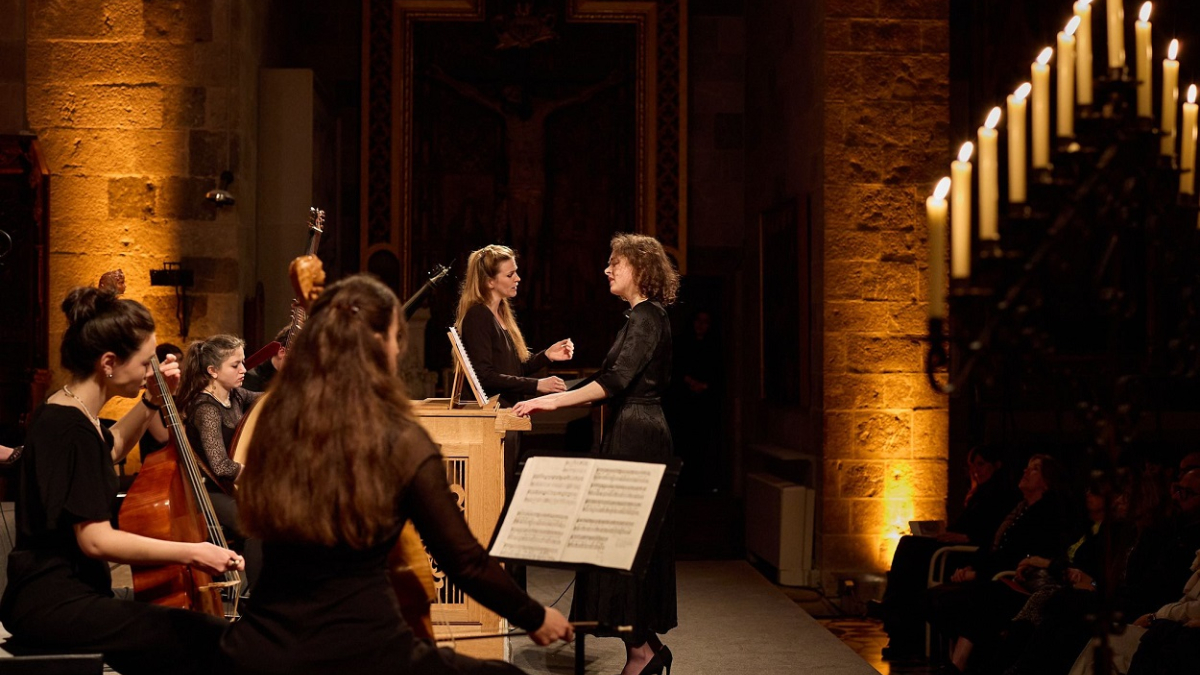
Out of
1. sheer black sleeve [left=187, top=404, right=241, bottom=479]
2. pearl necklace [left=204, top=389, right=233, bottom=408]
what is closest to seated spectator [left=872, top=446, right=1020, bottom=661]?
sheer black sleeve [left=187, top=404, right=241, bottom=479]

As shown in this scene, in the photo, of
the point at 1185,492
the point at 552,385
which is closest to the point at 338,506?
the point at 552,385

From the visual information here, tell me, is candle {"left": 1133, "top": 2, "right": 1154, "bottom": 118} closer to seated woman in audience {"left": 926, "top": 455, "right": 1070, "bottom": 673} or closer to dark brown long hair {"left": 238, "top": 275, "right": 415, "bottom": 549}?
dark brown long hair {"left": 238, "top": 275, "right": 415, "bottom": 549}

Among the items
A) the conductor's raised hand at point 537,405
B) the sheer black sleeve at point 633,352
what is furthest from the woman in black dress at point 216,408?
the sheer black sleeve at point 633,352

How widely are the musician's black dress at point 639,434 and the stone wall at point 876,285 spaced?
2703 millimetres

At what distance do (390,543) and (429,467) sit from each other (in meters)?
0.18

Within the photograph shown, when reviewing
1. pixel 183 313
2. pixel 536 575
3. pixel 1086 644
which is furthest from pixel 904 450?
pixel 183 313

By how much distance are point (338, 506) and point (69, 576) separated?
0.95 metres

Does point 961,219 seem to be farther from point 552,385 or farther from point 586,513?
point 552,385

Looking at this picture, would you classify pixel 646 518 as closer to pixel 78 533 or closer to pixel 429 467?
pixel 429 467

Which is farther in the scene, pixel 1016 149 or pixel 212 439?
pixel 212 439

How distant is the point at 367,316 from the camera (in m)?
2.51

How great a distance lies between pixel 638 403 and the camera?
192 inches

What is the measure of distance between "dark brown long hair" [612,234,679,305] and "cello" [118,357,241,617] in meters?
1.86

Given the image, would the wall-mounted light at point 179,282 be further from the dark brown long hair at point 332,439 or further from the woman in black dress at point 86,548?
the dark brown long hair at point 332,439
